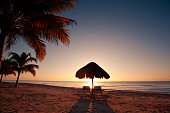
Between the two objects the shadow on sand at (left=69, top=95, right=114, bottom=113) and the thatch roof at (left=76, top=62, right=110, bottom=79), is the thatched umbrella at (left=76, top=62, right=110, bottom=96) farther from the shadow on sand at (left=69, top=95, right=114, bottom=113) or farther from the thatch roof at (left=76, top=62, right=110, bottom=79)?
the shadow on sand at (left=69, top=95, right=114, bottom=113)

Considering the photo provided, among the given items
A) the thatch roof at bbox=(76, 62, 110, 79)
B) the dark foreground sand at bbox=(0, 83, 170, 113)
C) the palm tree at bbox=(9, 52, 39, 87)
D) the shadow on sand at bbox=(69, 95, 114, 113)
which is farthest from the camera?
the palm tree at bbox=(9, 52, 39, 87)

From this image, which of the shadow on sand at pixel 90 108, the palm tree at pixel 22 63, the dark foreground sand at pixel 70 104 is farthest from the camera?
the palm tree at pixel 22 63

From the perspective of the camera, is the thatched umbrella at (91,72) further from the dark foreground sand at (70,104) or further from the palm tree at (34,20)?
the palm tree at (34,20)

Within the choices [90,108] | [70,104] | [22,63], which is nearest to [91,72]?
[70,104]

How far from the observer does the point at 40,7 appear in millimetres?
3209

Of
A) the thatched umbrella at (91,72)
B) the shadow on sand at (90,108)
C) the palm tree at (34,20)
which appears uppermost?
the palm tree at (34,20)

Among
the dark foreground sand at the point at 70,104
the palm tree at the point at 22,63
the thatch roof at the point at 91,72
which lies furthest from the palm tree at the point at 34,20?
the palm tree at the point at 22,63

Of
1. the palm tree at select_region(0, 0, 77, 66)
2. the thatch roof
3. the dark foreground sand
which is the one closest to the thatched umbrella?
the thatch roof

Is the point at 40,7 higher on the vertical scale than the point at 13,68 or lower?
higher

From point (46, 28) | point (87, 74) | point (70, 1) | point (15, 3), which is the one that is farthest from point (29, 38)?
point (87, 74)

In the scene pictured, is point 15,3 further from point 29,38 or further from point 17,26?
point 29,38

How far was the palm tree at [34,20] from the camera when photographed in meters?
2.94

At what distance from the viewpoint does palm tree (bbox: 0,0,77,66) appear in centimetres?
294

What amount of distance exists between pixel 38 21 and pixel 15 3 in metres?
0.76
